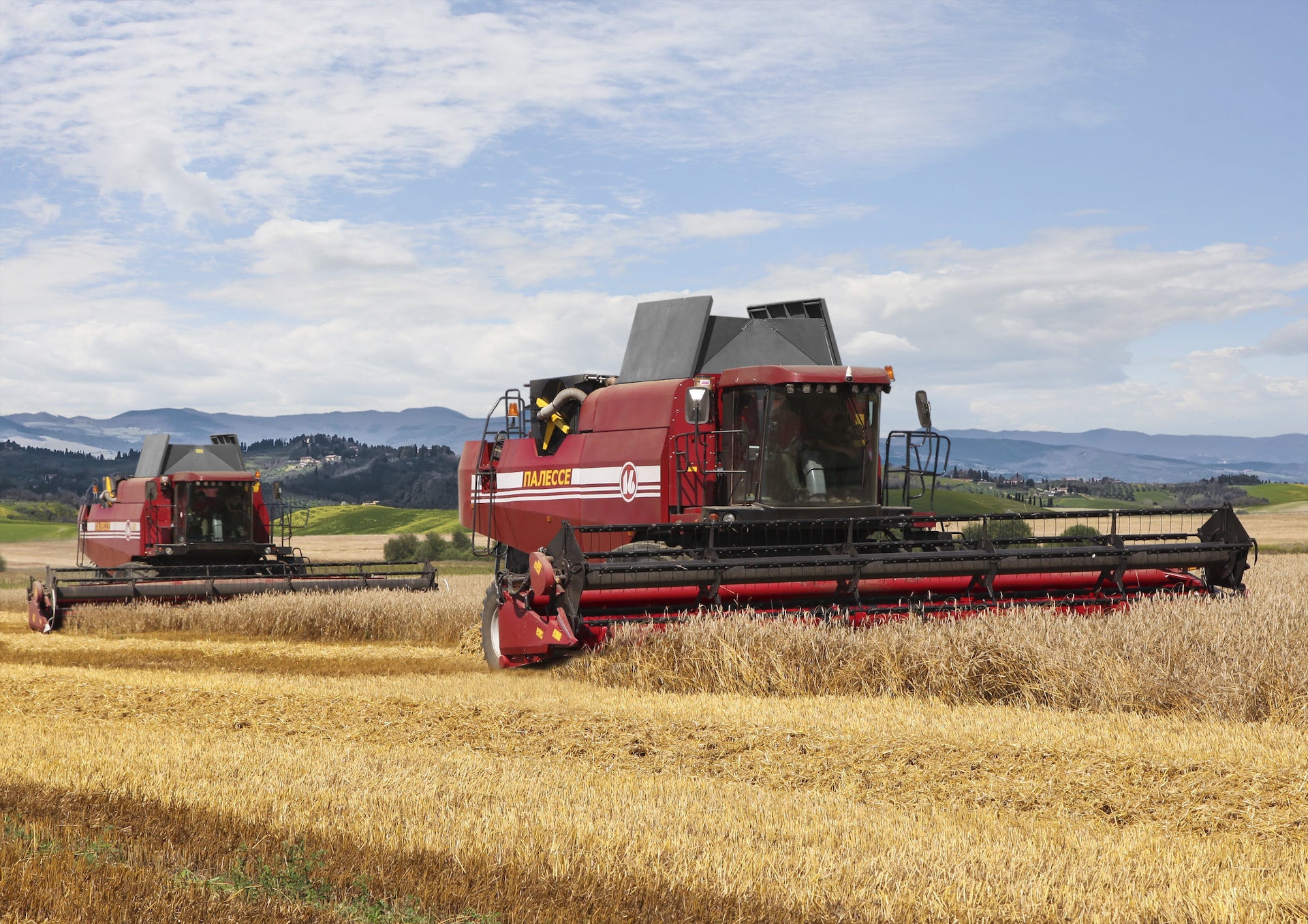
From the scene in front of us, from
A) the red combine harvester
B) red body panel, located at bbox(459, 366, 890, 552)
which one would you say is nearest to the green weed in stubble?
red body panel, located at bbox(459, 366, 890, 552)

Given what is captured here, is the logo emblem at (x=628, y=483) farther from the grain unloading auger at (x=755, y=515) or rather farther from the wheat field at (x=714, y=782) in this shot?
the wheat field at (x=714, y=782)

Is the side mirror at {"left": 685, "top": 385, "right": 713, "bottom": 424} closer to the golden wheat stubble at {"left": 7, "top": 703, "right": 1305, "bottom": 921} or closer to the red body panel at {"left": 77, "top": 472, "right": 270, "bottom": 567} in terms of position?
the golden wheat stubble at {"left": 7, "top": 703, "right": 1305, "bottom": 921}

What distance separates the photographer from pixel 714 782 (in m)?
6.06

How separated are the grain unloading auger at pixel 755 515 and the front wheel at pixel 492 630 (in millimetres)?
35

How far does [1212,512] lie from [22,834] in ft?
32.1

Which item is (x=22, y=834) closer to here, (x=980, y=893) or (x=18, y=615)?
(x=980, y=893)

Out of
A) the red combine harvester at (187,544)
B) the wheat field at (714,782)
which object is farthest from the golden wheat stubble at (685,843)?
the red combine harvester at (187,544)

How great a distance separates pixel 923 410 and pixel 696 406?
2.18 metres

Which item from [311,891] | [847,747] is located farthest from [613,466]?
[311,891]

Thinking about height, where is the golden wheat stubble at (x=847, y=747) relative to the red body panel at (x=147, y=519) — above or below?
below

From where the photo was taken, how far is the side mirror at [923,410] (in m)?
11.3

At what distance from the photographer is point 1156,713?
752 centimetres

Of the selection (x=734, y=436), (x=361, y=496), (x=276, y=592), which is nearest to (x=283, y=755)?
(x=734, y=436)

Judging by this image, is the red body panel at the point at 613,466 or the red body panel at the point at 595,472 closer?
the red body panel at the point at 613,466
